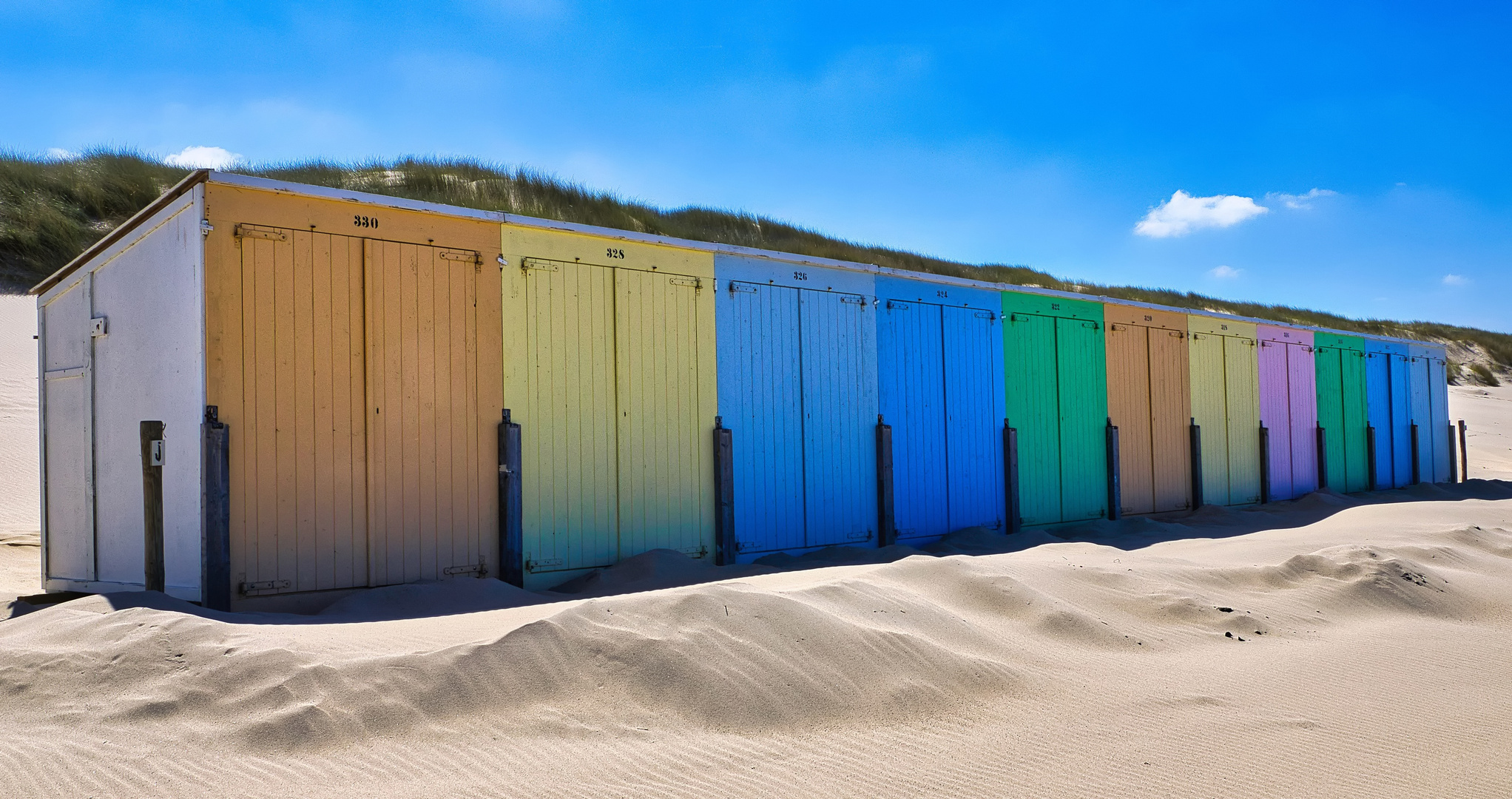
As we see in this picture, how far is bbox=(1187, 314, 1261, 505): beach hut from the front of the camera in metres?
11.4

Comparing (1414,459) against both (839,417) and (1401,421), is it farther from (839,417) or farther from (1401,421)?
(839,417)

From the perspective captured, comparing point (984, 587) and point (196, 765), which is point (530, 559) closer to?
point (984, 587)

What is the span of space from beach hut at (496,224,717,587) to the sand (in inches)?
53.4

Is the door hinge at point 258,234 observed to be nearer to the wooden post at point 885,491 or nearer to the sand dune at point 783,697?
the sand dune at point 783,697

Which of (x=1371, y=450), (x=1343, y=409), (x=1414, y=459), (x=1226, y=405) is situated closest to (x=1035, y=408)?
(x=1226, y=405)

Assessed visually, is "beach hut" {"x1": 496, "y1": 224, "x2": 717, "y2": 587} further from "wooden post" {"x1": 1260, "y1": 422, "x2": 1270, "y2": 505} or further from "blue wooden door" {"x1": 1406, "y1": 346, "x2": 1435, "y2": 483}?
"blue wooden door" {"x1": 1406, "y1": 346, "x2": 1435, "y2": 483}

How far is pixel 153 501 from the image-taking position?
5258mm

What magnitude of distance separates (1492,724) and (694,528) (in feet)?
16.0

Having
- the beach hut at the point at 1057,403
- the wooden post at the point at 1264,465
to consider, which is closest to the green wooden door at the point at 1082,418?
the beach hut at the point at 1057,403

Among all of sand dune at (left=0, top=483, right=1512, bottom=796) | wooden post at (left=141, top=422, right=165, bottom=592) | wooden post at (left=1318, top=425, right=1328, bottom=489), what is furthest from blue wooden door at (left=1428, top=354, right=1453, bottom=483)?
wooden post at (left=141, top=422, right=165, bottom=592)

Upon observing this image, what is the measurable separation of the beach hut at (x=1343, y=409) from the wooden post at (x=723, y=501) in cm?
1043

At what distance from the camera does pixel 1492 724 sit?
303cm

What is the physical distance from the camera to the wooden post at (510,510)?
5.97 m

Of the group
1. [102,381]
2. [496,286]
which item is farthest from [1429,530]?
[102,381]
